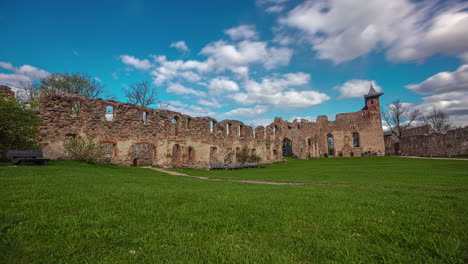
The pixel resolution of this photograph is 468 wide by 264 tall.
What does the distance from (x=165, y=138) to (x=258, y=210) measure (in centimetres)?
1749

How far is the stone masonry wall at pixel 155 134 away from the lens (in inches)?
586

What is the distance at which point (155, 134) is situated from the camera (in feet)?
64.5

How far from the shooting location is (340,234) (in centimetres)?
308

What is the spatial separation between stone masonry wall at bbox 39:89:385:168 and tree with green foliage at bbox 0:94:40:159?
183 centimetres

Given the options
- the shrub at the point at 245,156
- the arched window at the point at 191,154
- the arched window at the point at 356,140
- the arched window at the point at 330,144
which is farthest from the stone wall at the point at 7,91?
the arched window at the point at 356,140

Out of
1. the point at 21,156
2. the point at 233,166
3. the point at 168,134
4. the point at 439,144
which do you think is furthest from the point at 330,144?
the point at 21,156

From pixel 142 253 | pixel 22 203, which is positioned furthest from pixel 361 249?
pixel 22 203

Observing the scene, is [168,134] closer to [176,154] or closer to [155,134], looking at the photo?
[155,134]

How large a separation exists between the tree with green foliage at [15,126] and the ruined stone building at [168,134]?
6.04 feet

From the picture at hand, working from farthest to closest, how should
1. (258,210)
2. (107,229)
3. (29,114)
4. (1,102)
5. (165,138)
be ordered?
(165,138)
(29,114)
(1,102)
(258,210)
(107,229)

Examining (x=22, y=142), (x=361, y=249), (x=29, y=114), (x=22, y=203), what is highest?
(x=29, y=114)

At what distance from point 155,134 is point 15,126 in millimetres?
9193

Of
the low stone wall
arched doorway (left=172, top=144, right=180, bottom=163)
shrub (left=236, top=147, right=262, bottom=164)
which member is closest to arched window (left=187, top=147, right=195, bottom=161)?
arched doorway (left=172, top=144, right=180, bottom=163)

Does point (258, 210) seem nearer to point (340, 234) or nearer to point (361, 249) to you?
point (340, 234)
